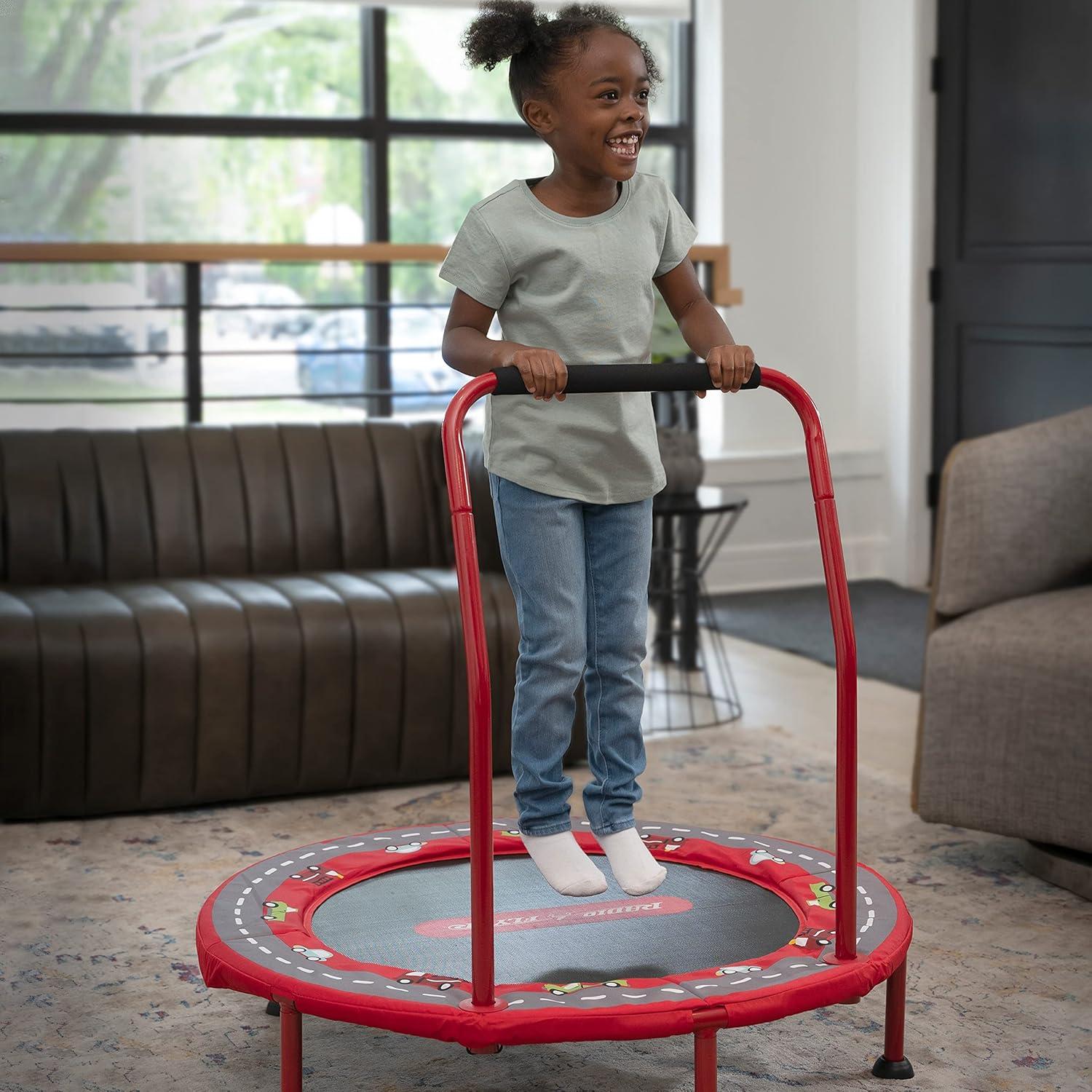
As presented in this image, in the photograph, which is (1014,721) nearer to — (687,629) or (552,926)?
(552,926)

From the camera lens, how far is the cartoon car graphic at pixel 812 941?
1677 mm

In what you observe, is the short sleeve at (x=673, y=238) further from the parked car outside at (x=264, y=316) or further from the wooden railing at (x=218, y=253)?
the parked car outside at (x=264, y=316)

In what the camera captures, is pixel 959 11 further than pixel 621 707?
Yes

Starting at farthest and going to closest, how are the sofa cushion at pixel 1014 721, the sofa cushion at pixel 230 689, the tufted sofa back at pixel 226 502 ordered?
the tufted sofa back at pixel 226 502 < the sofa cushion at pixel 230 689 < the sofa cushion at pixel 1014 721

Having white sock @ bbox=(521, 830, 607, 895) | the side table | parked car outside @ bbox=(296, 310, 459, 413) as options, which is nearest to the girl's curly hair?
white sock @ bbox=(521, 830, 607, 895)

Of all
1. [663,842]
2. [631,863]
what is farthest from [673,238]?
[663,842]

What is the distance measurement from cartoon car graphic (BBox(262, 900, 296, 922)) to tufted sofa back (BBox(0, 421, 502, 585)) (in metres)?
1.36

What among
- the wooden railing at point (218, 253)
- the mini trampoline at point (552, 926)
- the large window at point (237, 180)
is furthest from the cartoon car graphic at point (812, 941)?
the large window at point (237, 180)

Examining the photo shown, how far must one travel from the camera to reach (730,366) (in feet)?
5.29

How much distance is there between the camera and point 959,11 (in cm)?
484

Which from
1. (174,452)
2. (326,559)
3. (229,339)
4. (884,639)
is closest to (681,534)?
(884,639)

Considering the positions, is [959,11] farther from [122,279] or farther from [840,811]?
[840,811]

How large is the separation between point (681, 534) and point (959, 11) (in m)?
2.11

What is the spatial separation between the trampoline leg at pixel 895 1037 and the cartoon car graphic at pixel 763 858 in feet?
0.88
